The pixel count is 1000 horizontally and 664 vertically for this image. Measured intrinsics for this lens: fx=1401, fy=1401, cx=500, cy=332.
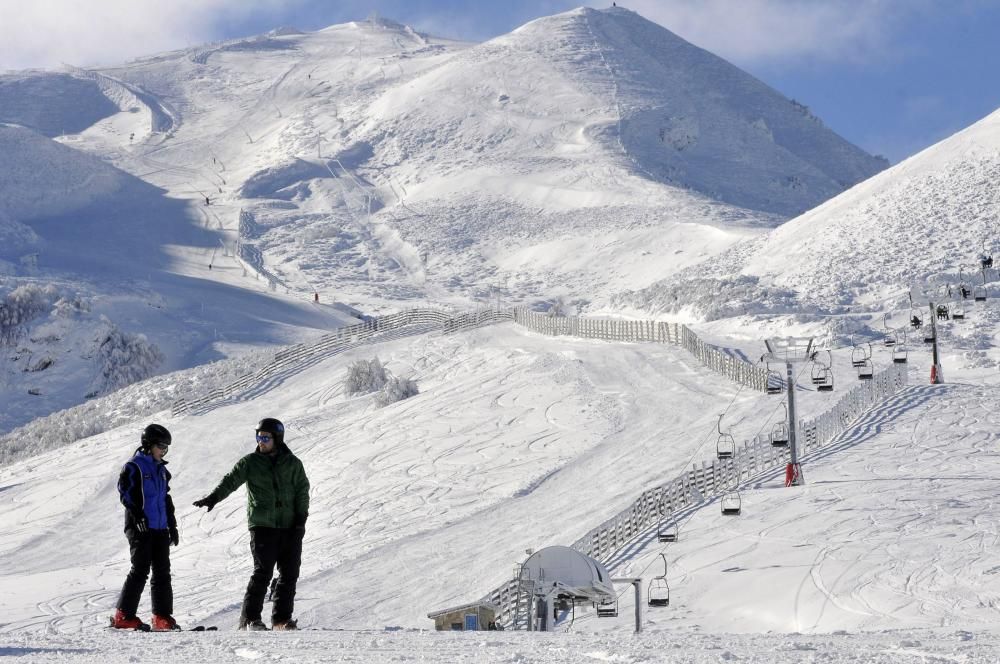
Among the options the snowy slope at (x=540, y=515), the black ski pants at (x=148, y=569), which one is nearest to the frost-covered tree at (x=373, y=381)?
the snowy slope at (x=540, y=515)

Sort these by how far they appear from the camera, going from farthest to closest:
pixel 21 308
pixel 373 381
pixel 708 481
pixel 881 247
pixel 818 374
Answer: pixel 21 308, pixel 881 247, pixel 373 381, pixel 818 374, pixel 708 481

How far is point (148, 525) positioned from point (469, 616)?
23.3ft

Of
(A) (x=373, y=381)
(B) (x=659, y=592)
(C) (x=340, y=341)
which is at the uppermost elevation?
(C) (x=340, y=341)

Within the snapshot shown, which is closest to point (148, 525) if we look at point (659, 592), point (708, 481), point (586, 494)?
point (659, 592)

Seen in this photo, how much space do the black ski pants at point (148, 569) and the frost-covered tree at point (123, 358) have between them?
196 ft

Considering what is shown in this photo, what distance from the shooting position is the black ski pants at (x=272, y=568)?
10945 mm

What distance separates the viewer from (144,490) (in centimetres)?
1113

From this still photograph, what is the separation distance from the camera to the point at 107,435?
50562mm

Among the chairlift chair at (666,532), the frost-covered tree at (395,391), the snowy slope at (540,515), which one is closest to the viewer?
the snowy slope at (540,515)

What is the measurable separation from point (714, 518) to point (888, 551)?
5.05 metres

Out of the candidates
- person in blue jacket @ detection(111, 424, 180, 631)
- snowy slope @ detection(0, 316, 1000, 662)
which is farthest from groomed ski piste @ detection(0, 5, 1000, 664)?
person in blue jacket @ detection(111, 424, 180, 631)

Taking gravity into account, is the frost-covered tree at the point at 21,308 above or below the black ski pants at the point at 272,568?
above

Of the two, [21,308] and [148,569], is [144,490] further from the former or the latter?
[21,308]

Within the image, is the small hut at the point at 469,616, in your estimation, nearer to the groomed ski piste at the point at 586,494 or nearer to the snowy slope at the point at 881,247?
the groomed ski piste at the point at 586,494
